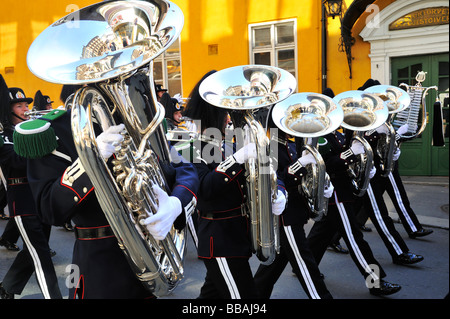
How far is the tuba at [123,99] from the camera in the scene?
164cm

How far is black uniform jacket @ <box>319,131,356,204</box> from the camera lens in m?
4.20

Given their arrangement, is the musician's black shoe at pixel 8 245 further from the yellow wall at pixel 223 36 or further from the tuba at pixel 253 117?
the yellow wall at pixel 223 36

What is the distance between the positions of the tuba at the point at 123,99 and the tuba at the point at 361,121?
2711 mm

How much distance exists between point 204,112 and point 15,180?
227 cm

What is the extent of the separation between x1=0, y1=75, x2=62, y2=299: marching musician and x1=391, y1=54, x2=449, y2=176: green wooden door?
7.29 m

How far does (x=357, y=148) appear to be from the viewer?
4.39 meters

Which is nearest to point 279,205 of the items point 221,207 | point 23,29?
point 221,207

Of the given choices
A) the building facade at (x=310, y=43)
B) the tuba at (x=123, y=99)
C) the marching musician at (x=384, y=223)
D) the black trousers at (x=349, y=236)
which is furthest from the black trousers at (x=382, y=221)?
the building facade at (x=310, y=43)

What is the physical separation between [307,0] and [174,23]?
28.7ft

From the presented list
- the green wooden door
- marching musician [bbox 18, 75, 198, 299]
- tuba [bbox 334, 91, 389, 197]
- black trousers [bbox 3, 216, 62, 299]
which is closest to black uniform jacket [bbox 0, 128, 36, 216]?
black trousers [bbox 3, 216, 62, 299]

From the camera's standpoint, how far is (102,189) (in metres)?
1.65

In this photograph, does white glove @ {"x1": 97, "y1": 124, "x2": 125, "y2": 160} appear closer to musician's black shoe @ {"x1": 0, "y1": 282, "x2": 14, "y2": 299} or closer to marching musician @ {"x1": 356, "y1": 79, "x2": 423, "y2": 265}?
musician's black shoe @ {"x1": 0, "y1": 282, "x2": 14, "y2": 299}

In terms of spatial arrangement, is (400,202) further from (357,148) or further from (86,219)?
(86,219)
